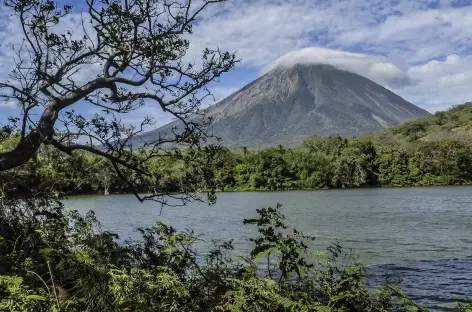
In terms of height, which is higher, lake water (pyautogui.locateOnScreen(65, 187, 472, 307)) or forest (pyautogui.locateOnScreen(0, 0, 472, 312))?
forest (pyautogui.locateOnScreen(0, 0, 472, 312))

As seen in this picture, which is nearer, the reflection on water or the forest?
the forest

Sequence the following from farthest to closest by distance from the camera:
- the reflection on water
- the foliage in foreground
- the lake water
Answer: the lake water, the reflection on water, the foliage in foreground

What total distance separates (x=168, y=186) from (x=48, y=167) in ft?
6.31

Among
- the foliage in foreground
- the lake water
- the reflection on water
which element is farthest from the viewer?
the lake water

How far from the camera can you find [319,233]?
2361cm

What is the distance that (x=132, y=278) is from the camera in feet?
15.9

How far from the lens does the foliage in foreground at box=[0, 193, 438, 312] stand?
13.1ft

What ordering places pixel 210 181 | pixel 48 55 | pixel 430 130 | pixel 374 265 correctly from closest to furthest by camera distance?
1. pixel 48 55
2. pixel 210 181
3. pixel 374 265
4. pixel 430 130

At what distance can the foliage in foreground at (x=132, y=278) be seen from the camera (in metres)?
4.01

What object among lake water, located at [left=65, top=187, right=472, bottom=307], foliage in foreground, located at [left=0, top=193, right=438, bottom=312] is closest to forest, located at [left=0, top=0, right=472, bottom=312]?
foliage in foreground, located at [left=0, top=193, right=438, bottom=312]

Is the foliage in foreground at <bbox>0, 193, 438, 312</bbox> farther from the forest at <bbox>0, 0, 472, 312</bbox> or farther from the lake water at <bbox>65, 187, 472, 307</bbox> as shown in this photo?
the lake water at <bbox>65, 187, 472, 307</bbox>

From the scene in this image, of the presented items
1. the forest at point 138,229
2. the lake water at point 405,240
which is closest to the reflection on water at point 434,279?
the lake water at point 405,240

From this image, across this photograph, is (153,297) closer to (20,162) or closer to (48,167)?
(20,162)

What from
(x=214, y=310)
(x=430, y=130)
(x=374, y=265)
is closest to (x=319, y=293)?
(x=214, y=310)
